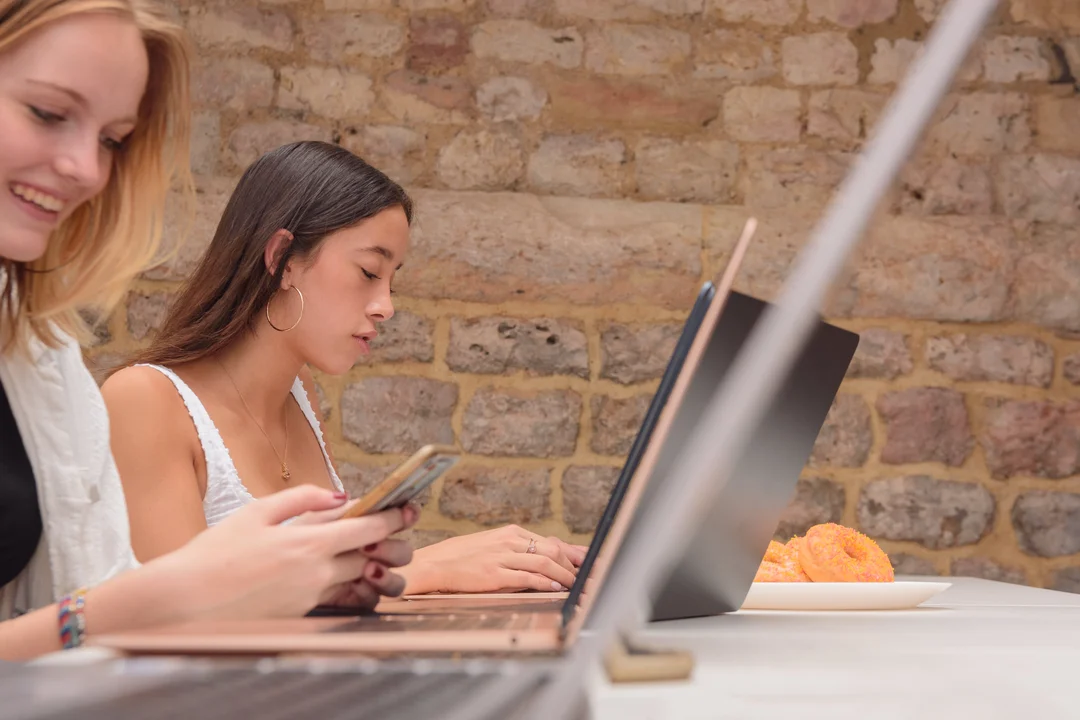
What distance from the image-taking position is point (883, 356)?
9.57ft

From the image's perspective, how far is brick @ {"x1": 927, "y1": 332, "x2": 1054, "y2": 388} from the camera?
9.58 ft

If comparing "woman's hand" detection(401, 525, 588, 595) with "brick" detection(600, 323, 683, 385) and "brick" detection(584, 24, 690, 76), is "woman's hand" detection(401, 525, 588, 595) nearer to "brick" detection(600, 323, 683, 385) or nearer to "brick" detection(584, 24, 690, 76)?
"brick" detection(600, 323, 683, 385)

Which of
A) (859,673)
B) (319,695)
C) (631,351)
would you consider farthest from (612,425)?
(319,695)

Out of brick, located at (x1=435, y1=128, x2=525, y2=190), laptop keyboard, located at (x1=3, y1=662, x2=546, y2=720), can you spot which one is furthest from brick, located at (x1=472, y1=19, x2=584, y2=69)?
laptop keyboard, located at (x1=3, y1=662, x2=546, y2=720)

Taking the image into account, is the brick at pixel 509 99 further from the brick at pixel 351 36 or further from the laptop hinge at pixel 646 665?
the laptop hinge at pixel 646 665

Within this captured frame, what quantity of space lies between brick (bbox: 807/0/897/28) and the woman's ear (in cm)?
187

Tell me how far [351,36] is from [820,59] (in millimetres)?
1370

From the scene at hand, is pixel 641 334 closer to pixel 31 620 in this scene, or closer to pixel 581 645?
pixel 31 620

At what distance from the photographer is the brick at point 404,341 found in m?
2.84

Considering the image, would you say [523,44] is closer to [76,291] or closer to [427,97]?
[427,97]

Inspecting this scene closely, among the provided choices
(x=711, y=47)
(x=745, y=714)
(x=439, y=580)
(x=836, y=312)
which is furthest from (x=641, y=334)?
(x=745, y=714)

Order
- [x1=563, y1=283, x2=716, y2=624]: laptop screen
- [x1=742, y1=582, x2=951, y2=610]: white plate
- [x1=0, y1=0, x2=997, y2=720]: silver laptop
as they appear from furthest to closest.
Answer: [x1=742, y1=582, x2=951, y2=610]: white plate, [x1=563, y1=283, x2=716, y2=624]: laptop screen, [x1=0, y1=0, x2=997, y2=720]: silver laptop

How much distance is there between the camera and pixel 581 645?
393 mm

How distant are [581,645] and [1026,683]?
1.05ft
